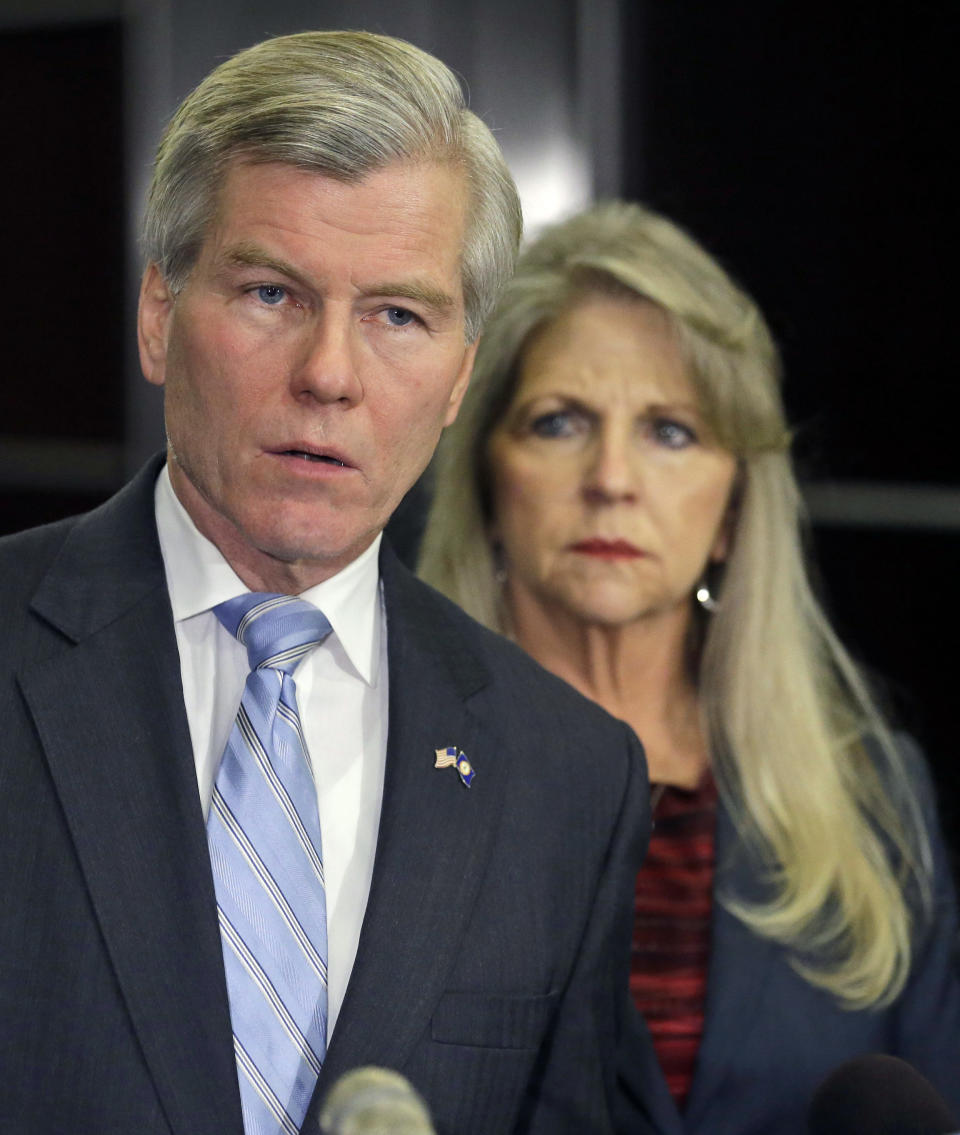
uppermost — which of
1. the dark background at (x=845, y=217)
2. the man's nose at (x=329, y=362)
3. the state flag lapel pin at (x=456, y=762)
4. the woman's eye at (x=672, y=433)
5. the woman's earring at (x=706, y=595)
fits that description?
the dark background at (x=845, y=217)

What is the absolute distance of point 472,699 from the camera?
1189 mm

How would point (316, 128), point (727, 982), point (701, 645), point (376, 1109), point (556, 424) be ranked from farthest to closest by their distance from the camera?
point (701, 645) → point (556, 424) → point (727, 982) → point (316, 128) → point (376, 1109)

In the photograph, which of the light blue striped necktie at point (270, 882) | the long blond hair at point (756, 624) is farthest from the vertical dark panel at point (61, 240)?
the light blue striped necktie at point (270, 882)

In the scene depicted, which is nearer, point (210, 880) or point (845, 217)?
point (210, 880)

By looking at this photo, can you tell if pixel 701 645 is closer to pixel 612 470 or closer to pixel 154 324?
pixel 612 470

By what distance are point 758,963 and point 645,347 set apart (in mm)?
630

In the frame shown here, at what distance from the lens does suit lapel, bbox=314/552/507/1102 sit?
1.04 meters

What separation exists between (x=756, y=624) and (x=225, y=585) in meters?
0.82

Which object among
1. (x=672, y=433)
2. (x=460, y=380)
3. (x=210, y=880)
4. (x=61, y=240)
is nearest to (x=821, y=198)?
(x=672, y=433)

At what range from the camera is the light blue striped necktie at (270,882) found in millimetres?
1015

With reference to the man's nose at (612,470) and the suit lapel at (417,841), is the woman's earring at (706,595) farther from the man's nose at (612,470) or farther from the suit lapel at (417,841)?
the suit lapel at (417,841)

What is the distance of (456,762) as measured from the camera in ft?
3.74

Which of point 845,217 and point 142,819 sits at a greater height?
point 845,217

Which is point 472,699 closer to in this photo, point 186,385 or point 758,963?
point 186,385
